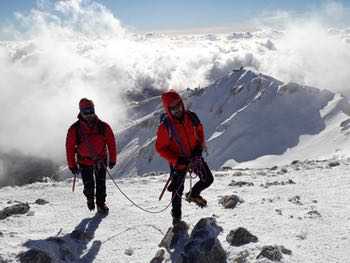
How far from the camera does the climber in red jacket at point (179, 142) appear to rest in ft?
30.8

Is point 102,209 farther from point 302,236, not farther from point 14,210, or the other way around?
point 302,236

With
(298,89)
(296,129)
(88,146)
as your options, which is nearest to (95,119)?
(88,146)

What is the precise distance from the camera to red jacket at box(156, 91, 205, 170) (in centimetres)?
936

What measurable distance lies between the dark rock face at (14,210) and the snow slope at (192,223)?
0.74 feet

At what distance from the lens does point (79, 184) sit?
1705 cm

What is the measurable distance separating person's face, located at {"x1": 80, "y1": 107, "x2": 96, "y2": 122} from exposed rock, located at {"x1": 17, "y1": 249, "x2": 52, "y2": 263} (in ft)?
12.1

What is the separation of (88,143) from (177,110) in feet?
9.80

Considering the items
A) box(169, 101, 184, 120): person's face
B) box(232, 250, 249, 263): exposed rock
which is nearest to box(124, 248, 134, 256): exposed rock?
box(232, 250, 249, 263): exposed rock

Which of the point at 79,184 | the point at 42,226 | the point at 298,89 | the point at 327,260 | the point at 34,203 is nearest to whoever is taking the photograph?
the point at 327,260

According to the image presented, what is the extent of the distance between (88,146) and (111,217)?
193cm

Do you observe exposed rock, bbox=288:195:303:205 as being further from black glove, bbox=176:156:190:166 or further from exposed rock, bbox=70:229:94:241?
exposed rock, bbox=70:229:94:241

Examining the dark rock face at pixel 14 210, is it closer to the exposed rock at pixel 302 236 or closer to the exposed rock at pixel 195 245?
the exposed rock at pixel 195 245

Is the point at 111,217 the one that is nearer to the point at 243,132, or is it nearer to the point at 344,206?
the point at 344,206

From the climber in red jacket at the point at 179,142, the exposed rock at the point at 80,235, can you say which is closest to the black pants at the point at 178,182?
the climber in red jacket at the point at 179,142
